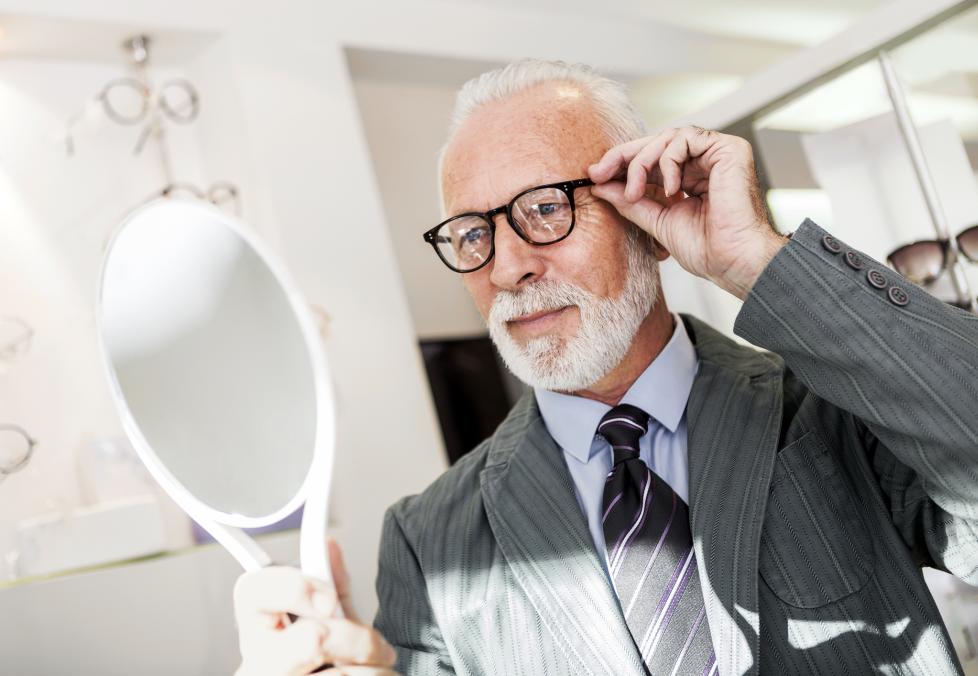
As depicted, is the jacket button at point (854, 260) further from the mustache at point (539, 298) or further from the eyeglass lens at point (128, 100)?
the eyeglass lens at point (128, 100)

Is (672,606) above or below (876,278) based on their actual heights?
below

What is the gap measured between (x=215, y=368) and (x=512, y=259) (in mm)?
434

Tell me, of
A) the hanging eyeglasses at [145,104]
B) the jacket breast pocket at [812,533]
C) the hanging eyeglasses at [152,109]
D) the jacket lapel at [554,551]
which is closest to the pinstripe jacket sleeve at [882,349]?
the jacket breast pocket at [812,533]

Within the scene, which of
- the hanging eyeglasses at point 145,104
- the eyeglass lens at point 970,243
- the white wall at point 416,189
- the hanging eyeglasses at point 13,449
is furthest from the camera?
the white wall at point 416,189

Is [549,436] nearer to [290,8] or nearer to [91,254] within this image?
[91,254]

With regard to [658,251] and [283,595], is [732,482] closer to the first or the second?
[658,251]

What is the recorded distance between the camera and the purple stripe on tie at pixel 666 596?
1.16 meters

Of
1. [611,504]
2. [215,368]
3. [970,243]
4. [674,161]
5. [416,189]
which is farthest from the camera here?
[416,189]

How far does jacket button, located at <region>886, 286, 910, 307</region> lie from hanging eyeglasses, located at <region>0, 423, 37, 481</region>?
2.00m

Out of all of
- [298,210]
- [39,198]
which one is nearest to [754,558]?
[298,210]

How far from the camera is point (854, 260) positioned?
1.04 metres

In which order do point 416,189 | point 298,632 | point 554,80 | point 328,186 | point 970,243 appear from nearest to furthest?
point 298,632
point 554,80
point 970,243
point 328,186
point 416,189

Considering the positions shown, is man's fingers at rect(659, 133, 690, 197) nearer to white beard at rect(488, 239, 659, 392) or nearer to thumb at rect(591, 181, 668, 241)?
thumb at rect(591, 181, 668, 241)

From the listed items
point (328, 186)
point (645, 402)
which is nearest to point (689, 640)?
point (645, 402)
